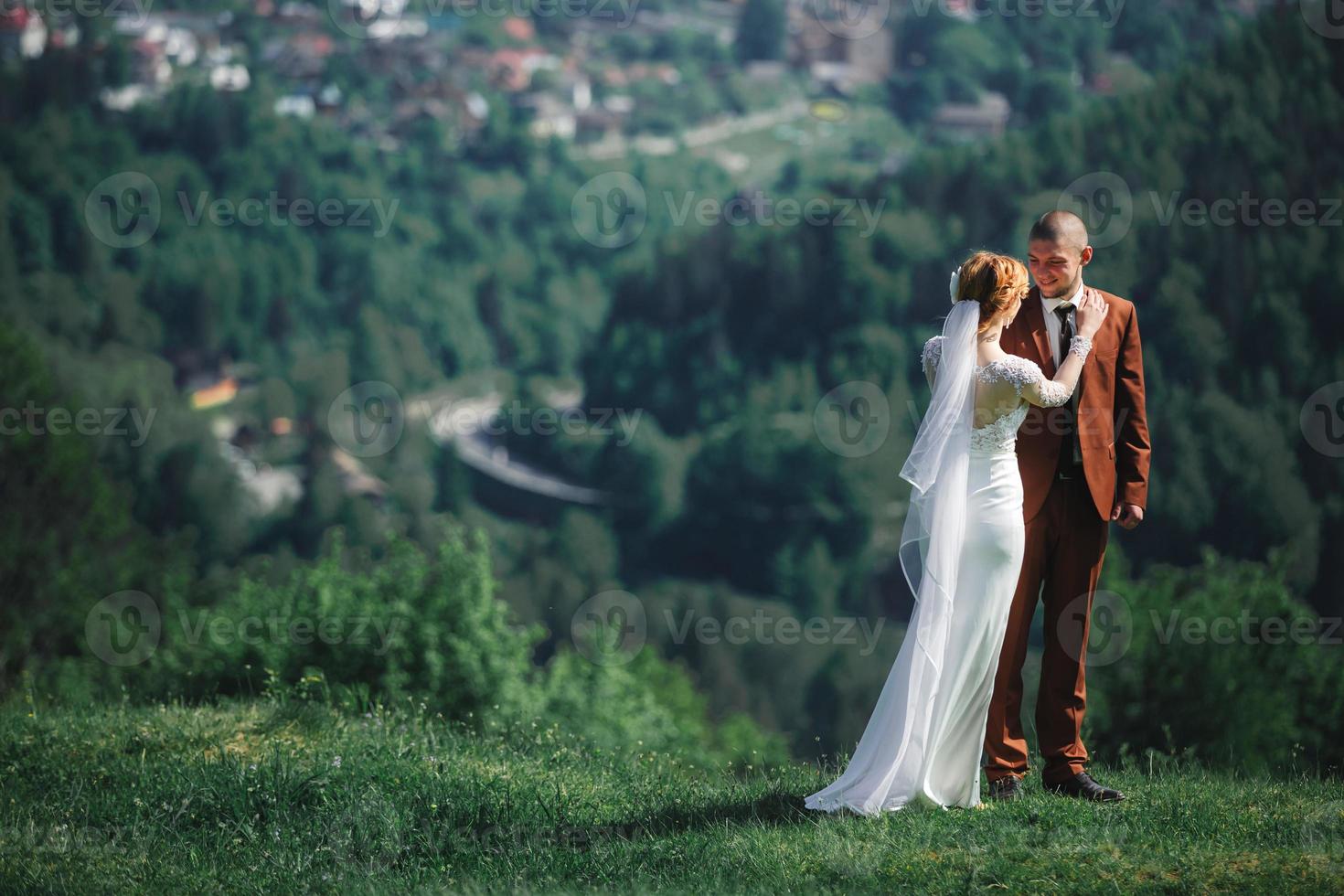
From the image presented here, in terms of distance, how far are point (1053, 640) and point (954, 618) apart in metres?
0.38

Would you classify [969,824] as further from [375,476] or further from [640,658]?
[375,476]

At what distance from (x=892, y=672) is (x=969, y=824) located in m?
0.59

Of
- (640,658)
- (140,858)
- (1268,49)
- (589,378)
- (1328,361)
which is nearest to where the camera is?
(140,858)

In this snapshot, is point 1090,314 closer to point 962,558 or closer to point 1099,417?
point 1099,417

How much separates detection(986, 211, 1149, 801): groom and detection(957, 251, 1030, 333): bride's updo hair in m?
0.12

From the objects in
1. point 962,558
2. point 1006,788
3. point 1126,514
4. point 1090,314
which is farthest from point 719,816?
point 1090,314

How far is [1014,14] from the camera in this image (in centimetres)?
10138

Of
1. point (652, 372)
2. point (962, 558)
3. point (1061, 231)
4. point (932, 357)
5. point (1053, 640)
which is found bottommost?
point (1053, 640)

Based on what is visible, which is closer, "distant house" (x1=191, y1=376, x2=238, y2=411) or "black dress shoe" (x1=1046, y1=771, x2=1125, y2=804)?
"black dress shoe" (x1=1046, y1=771, x2=1125, y2=804)

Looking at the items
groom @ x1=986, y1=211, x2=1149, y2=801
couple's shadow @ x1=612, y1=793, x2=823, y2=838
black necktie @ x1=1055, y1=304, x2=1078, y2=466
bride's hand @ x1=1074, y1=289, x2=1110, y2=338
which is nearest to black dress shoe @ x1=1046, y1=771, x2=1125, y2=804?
groom @ x1=986, y1=211, x2=1149, y2=801

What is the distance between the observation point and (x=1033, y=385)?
189 inches

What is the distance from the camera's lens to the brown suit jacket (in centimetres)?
497

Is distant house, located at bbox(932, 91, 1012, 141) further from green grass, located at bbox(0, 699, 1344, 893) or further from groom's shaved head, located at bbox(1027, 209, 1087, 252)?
green grass, located at bbox(0, 699, 1344, 893)

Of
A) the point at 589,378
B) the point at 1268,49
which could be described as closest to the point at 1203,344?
the point at 1268,49
